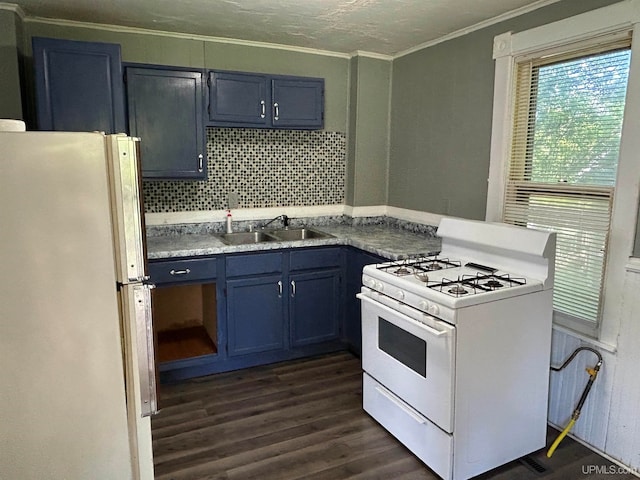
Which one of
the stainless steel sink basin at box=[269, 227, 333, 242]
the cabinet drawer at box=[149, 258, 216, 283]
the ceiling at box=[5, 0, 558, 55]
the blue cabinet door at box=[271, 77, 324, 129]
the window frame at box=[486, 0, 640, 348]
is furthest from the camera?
the stainless steel sink basin at box=[269, 227, 333, 242]

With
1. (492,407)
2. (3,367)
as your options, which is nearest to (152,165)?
(3,367)

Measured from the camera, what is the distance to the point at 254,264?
3090 mm

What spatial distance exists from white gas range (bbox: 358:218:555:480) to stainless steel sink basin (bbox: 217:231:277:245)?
132 centimetres

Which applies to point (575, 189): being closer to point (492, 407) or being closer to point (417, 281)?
point (417, 281)

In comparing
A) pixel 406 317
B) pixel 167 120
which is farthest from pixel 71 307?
pixel 167 120

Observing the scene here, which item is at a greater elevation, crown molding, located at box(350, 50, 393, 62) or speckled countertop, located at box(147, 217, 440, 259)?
crown molding, located at box(350, 50, 393, 62)

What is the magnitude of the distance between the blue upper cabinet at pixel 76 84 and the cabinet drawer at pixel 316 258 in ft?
4.82

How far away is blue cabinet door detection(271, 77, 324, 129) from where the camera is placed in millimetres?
3363

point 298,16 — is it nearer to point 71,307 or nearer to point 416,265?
point 416,265

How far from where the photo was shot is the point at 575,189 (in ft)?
7.91

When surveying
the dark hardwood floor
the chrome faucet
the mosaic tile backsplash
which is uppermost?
the mosaic tile backsplash

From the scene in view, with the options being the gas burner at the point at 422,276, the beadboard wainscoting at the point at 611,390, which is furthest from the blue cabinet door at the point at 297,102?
the beadboard wainscoting at the point at 611,390

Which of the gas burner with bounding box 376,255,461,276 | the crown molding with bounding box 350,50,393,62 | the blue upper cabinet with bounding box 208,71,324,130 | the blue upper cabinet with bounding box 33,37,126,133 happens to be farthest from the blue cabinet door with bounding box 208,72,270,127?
the gas burner with bounding box 376,255,461,276

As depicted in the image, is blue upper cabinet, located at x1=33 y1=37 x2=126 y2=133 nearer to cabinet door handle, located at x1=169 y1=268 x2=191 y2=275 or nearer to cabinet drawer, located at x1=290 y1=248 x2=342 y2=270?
cabinet door handle, located at x1=169 y1=268 x2=191 y2=275
